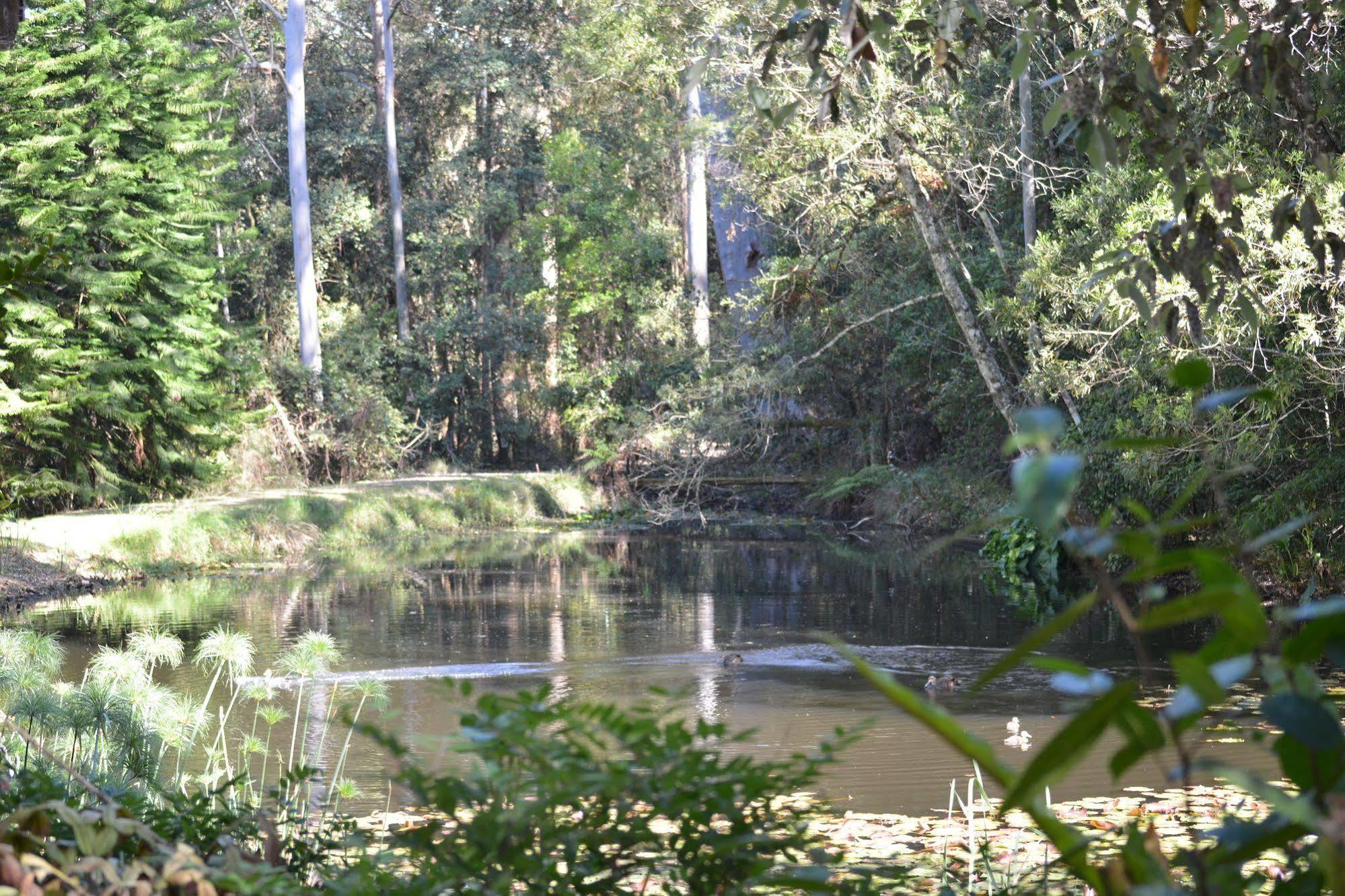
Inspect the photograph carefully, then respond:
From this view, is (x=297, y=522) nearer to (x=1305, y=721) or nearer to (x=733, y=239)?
(x=733, y=239)

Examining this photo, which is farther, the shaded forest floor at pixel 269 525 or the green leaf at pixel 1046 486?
the shaded forest floor at pixel 269 525

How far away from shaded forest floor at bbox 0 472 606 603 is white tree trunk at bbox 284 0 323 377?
3.64 m

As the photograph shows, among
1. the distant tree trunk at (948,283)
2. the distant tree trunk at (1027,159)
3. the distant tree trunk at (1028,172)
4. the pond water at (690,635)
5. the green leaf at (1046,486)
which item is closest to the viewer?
the green leaf at (1046,486)

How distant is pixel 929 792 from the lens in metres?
6.65

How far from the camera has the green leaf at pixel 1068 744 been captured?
1205mm

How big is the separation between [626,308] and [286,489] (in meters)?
11.2

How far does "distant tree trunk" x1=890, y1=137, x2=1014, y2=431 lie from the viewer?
14.7 m

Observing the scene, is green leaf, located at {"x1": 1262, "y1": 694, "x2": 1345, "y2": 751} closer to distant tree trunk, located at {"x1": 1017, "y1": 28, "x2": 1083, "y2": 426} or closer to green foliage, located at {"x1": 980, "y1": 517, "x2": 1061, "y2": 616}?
green foliage, located at {"x1": 980, "y1": 517, "x2": 1061, "y2": 616}

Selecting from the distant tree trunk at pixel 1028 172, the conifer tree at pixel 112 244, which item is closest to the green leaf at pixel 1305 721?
the distant tree trunk at pixel 1028 172

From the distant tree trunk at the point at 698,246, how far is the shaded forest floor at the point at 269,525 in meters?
4.52

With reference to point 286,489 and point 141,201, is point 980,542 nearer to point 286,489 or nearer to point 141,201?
point 286,489

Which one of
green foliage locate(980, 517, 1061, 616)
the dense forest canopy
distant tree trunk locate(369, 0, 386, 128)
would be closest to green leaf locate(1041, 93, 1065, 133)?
the dense forest canopy

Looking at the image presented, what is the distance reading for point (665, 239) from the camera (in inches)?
1227

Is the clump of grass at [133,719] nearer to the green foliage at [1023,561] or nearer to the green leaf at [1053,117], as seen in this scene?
the green leaf at [1053,117]
